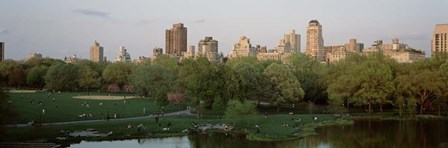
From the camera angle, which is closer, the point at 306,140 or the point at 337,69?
the point at 306,140

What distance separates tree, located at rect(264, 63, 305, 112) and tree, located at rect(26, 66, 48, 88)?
58.7 meters

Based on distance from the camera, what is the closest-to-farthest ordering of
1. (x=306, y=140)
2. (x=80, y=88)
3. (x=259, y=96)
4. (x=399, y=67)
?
1. (x=306, y=140)
2. (x=259, y=96)
3. (x=399, y=67)
4. (x=80, y=88)

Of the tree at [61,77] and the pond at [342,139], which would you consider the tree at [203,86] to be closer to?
the pond at [342,139]

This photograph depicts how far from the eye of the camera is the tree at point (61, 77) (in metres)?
96.2

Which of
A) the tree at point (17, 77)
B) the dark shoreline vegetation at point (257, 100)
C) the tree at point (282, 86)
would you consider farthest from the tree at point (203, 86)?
the tree at point (17, 77)

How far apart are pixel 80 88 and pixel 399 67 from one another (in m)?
64.6

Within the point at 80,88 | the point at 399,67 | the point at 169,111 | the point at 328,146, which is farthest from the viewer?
the point at 80,88

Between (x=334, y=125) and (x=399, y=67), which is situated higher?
(x=399, y=67)

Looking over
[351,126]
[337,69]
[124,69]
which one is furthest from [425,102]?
[124,69]

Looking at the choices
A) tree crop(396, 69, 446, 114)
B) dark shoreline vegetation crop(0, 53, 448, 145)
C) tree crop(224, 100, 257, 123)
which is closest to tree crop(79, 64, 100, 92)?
dark shoreline vegetation crop(0, 53, 448, 145)

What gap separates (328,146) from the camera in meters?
38.7

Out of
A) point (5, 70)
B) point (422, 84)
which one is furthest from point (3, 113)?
point (5, 70)

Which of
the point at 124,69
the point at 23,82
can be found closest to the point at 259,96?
the point at 124,69

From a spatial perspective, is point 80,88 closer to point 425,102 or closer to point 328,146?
point 425,102
